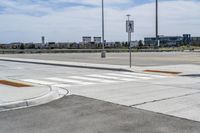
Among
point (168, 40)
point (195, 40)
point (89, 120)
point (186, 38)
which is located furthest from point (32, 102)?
point (195, 40)

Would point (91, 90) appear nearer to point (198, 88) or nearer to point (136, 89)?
point (136, 89)

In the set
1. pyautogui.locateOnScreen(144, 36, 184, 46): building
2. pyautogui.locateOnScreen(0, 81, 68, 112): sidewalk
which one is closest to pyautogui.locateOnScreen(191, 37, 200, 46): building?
pyautogui.locateOnScreen(144, 36, 184, 46): building

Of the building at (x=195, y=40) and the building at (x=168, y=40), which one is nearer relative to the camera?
the building at (x=168, y=40)

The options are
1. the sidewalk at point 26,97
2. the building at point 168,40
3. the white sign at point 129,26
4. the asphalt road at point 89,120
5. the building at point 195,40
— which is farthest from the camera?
the building at point 195,40

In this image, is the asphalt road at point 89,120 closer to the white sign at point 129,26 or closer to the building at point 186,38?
the white sign at point 129,26

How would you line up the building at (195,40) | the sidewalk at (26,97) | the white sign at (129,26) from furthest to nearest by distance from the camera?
the building at (195,40) → the white sign at (129,26) → the sidewalk at (26,97)

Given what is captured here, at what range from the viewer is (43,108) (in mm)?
9344

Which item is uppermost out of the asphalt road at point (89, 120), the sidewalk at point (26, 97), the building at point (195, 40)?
the sidewalk at point (26, 97)

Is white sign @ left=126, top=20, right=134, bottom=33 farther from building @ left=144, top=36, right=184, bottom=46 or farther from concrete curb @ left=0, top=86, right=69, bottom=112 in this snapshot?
building @ left=144, top=36, right=184, bottom=46

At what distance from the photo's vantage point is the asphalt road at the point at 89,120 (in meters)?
7.07

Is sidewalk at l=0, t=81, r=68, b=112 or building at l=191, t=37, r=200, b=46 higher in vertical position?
sidewalk at l=0, t=81, r=68, b=112

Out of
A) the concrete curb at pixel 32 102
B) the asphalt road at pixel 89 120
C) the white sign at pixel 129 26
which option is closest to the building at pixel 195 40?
the white sign at pixel 129 26

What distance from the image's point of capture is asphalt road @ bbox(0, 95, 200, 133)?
7066 millimetres

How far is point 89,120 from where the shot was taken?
788 cm
